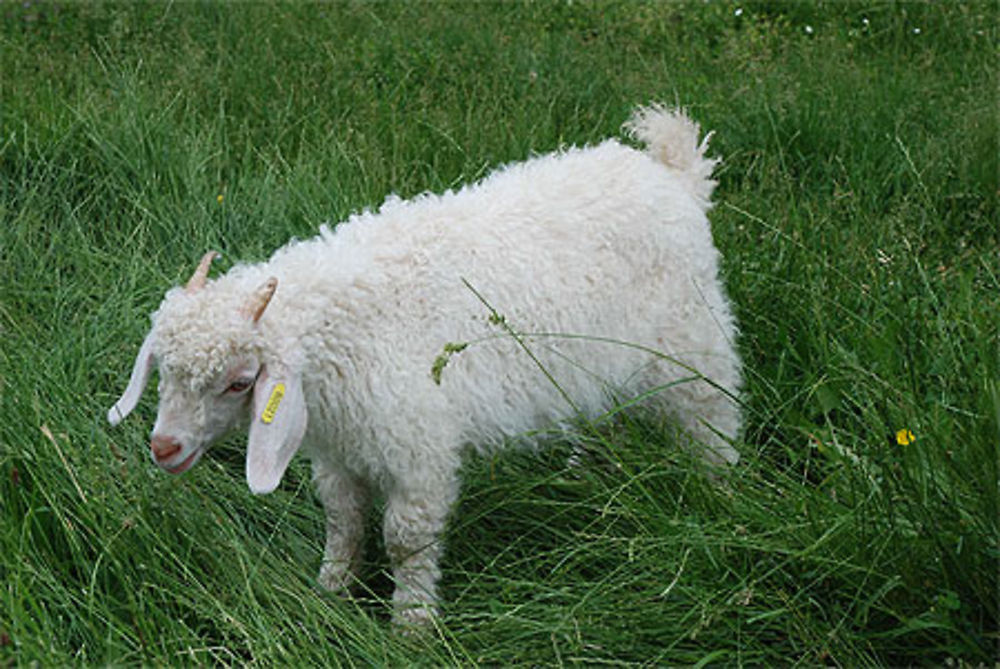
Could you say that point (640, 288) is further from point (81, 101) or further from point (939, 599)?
point (81, 101)

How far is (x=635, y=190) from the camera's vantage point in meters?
3.33

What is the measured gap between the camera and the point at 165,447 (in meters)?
2.65

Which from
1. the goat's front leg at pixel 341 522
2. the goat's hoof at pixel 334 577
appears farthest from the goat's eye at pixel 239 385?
the goat's hoof at pixel 334 577

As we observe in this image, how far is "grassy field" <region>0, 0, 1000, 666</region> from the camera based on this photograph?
2482mm

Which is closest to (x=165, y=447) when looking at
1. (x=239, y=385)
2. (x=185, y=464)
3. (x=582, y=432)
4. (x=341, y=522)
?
(x=185, y=464)

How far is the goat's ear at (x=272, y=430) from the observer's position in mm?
2641

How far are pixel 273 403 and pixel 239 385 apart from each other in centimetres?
11

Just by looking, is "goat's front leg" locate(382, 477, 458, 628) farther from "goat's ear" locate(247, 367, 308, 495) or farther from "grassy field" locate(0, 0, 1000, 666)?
"goat's ear" locate(247, 367, 308, 495)

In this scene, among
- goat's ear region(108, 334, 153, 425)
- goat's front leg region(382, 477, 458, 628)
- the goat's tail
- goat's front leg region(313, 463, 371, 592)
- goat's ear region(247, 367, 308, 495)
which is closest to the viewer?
goat's ear region(247, 367, 308, 495)

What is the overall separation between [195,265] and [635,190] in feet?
5.14

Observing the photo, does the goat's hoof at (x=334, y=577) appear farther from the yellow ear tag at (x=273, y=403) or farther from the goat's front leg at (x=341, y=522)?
the yellow ear tag at (x=273, y=403)

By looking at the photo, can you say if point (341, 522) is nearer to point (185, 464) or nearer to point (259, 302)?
point (185, 464)

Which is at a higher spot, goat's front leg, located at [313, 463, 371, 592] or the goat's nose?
the goat's nose

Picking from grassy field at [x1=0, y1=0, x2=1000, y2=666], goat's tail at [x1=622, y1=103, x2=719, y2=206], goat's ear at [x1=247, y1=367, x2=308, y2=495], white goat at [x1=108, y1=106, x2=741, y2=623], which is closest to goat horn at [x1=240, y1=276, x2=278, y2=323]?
white goat at [x1=108, y1=106, x2=741, y2=623]
